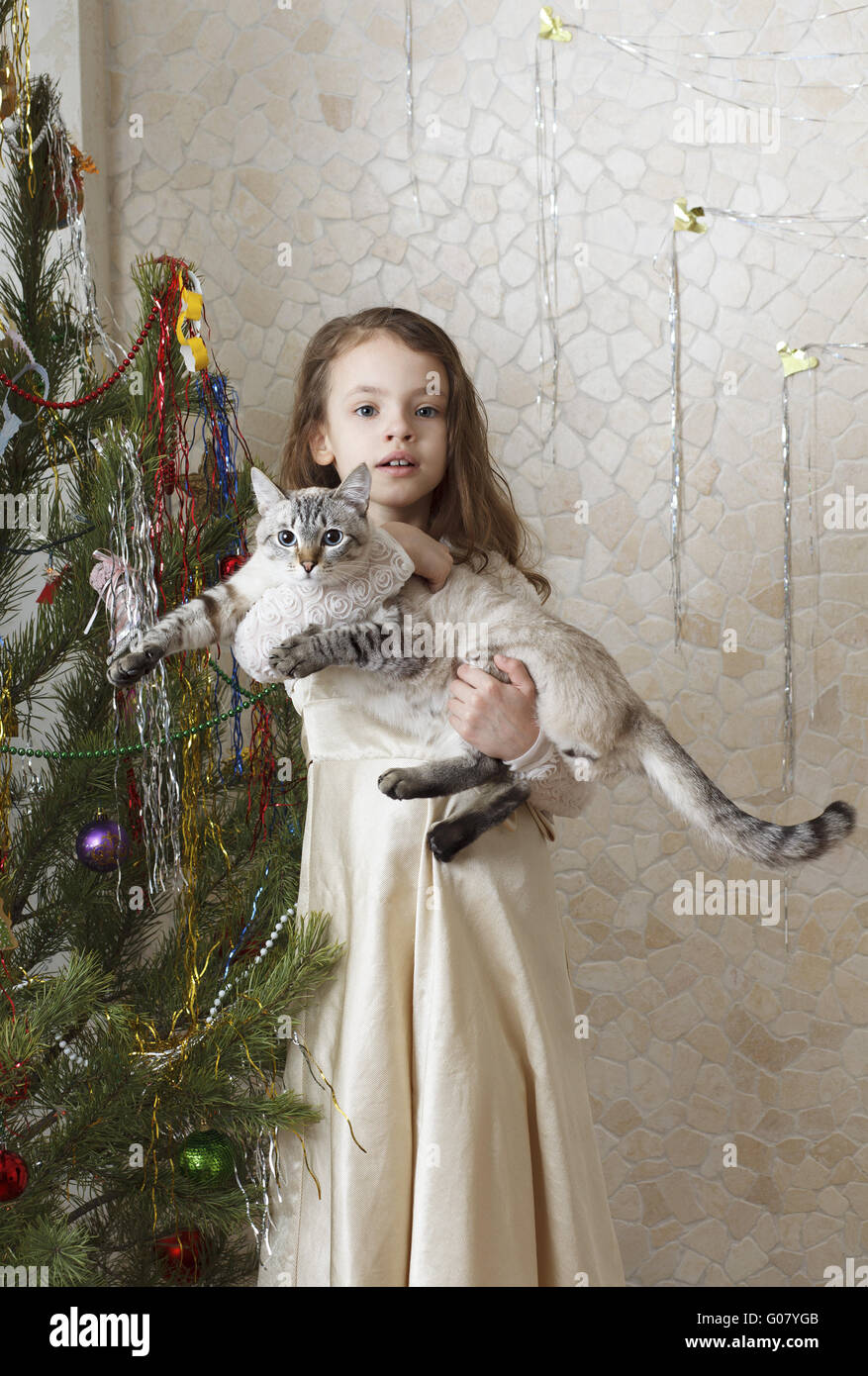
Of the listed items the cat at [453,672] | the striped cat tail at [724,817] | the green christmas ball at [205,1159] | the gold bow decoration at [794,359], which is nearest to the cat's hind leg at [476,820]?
the cat at [453,672]

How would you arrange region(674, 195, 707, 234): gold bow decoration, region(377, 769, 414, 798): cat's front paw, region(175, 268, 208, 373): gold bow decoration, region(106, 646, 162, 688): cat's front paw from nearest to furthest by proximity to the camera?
1. region(106, 646, 162, 688): cat's front paw
2. region(377, 769, 414, 798): cat's front paw
3. region(175, 268, 208, 373): gold bow decoration
4. region(674, 195, 707, 234): gold bow decoration

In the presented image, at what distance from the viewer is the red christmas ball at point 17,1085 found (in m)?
0.96

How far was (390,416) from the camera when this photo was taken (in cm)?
110

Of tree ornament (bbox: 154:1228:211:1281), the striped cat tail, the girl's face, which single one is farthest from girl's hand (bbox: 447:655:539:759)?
tree ornament (bbox: 154:1228:211:1281)

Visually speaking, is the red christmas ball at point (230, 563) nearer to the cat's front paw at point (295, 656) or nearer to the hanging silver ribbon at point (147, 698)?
the hanging silver ribbon at point (147, 698)

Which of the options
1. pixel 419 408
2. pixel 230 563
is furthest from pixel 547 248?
pixel 230 563

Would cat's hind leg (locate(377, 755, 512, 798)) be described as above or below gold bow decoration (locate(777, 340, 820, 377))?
below

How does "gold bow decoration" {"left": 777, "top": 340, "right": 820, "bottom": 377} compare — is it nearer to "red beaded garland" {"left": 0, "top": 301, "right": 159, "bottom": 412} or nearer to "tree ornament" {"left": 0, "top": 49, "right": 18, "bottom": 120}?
"red beaded garland" {"left": 0, "top": 301, "right": 159, "bottom": 412}

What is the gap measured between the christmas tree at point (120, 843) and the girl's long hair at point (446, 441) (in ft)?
0.29

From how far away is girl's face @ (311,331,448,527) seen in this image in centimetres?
110

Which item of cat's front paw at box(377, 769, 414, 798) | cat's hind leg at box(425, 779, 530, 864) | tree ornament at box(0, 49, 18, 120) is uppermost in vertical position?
tree ornament at box(0, 49, 18, 120)

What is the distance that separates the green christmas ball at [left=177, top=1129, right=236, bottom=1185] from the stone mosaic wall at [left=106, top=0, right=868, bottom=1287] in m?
0.81

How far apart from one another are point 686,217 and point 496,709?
1.03m
